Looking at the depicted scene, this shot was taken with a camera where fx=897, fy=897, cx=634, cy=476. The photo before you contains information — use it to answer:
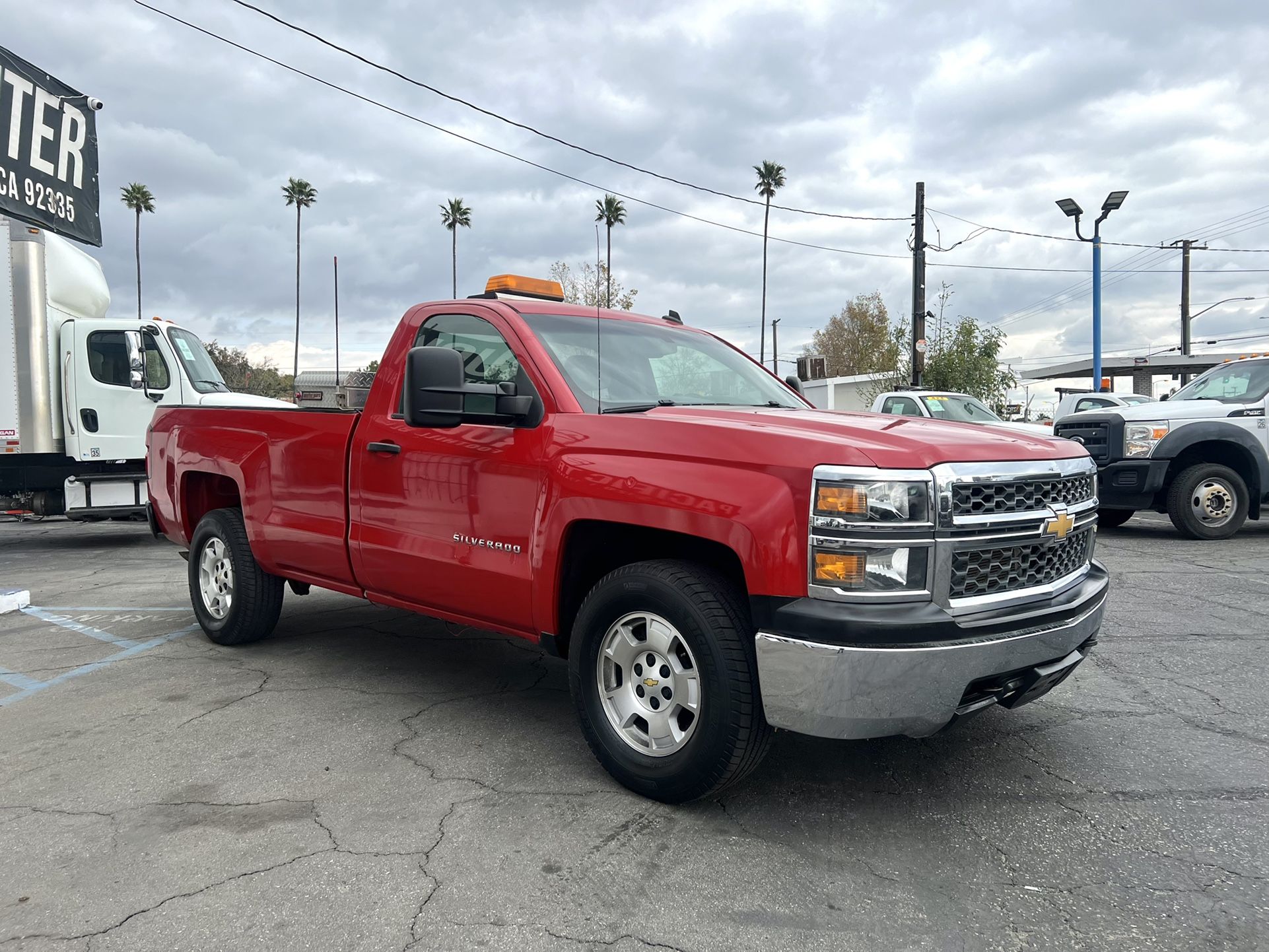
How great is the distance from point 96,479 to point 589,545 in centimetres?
946

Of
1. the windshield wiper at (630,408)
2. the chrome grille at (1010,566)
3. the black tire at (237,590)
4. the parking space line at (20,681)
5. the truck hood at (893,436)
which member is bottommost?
the parking space line at (20,681)

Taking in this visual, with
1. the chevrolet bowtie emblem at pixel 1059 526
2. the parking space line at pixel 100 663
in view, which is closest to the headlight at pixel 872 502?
the chevrolet bowtie emblem at pixel 1059 526

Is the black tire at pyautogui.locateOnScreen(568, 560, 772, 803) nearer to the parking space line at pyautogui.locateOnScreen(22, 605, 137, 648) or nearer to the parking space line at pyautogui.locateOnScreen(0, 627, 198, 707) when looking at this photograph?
the parking space line at pyautogui.locateOnScreen(0, 627, 198, 707)

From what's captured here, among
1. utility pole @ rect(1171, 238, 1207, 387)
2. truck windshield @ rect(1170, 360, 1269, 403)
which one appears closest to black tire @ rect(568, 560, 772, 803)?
truck windshield @ rect(1170, 360, 1269, 403)

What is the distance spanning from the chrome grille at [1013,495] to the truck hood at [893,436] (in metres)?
0.09

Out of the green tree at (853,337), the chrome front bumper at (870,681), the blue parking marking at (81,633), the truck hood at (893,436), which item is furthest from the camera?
the green tree at (853,337)

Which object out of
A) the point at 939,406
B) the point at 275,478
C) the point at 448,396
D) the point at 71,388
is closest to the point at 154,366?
the point at 71,388

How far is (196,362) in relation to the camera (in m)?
11.5

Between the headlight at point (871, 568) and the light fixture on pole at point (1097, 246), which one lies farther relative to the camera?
the light fixture on pole at point (1097, 246)

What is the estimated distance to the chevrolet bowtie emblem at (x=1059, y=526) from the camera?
3105 mm

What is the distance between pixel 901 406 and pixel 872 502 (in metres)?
10.6

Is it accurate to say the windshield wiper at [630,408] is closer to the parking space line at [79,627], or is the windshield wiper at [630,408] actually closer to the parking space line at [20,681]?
the parking space line at [20,681]

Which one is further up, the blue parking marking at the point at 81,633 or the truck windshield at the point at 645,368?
the truck windshield at the point at 645,368

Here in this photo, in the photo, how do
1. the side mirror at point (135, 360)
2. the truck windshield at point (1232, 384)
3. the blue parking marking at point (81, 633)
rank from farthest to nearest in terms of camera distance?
the side mirror at point (135, 360) → the truck windshield at point (1232, 384) → the blue parking marking at point (81, 633)
